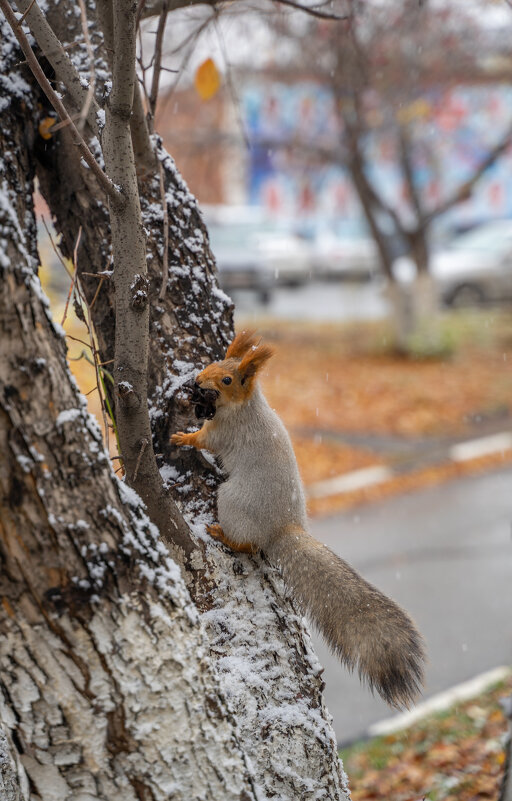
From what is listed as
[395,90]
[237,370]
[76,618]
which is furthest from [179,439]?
[395,90]

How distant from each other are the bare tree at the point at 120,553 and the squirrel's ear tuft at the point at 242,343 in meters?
0.09

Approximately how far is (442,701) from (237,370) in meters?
2.66

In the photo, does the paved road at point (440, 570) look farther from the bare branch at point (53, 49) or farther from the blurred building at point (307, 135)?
the blurred building at point (307, 135)

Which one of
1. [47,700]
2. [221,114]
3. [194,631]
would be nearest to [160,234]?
[194,631]

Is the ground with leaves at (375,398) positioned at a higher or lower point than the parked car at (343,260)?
lower

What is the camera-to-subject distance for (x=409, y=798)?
312cm

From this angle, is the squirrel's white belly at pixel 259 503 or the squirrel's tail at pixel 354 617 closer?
the squirrel's tail at pixel 354 617

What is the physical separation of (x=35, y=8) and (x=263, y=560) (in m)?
1.45

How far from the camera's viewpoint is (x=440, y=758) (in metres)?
3.62

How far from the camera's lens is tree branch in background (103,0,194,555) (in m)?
1.72

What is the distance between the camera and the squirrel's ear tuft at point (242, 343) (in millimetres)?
2355

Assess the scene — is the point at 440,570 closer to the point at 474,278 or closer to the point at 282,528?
the point at 282,528

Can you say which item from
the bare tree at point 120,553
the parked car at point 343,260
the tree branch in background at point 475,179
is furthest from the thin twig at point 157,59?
the parked car at point 343,260

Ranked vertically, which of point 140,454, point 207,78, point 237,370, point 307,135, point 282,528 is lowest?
point 282,528
